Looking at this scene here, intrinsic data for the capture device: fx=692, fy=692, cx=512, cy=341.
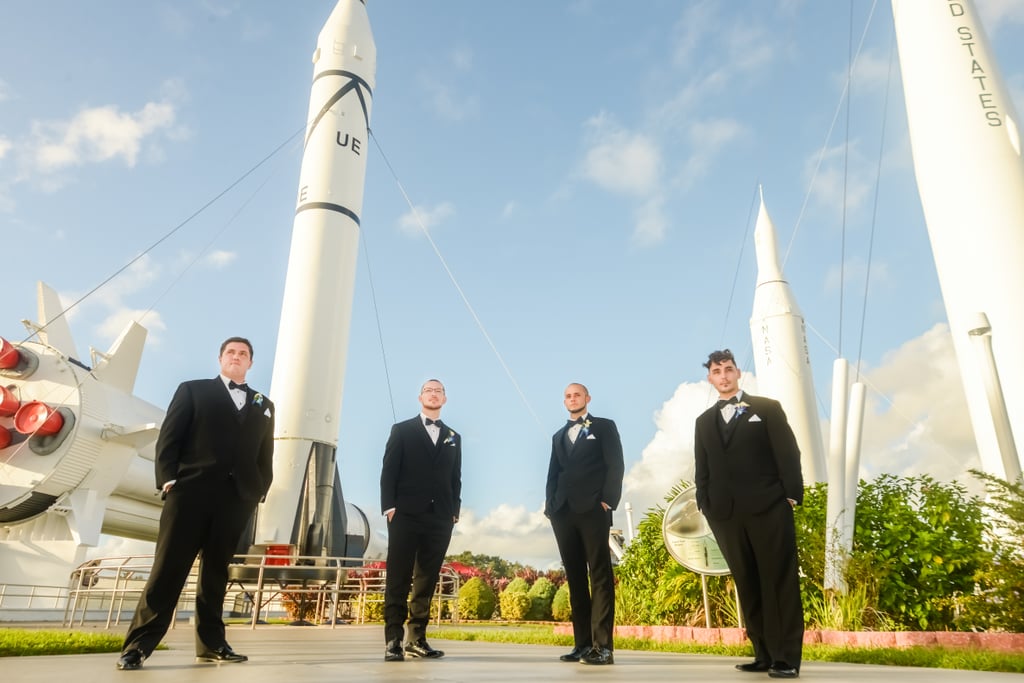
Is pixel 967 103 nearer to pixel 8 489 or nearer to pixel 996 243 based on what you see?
pixel 996 243

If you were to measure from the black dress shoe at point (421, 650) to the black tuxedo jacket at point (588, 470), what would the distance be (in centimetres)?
132

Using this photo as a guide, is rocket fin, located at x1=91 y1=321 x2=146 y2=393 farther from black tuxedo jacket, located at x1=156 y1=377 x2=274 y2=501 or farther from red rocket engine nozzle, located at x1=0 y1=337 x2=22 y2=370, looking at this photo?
black tuxedo jacket, located at x1=156 y1=377 x2=274 y2=501

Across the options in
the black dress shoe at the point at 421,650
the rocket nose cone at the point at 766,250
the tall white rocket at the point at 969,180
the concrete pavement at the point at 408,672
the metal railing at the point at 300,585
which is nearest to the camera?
the concrete pavement at the point at 408,672

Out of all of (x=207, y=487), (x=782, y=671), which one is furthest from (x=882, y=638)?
(x=207, y=487)

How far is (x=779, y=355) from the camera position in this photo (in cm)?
1909

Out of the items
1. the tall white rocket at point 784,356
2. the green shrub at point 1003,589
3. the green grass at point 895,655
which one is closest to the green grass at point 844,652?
the green grass at point 895,655

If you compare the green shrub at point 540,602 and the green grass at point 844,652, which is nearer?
the green grass at point 844,652

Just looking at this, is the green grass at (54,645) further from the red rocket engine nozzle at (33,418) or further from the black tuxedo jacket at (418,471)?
the red rocket engine nozzle at (33,418)

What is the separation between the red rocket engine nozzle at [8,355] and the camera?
16.0 metres

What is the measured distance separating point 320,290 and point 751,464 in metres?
12.8

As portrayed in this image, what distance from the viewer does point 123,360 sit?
60.6 feet

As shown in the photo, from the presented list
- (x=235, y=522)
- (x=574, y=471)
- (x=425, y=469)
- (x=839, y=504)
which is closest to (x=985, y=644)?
(x=839, y=504)

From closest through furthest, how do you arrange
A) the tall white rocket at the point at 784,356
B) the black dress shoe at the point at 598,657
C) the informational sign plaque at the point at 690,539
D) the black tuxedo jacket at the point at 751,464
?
the black tuxedo jacket at the point at 751,464
the black dress shoe at the point at 598,657
the informational sign plaque at the point at 690,539
the tall white rocket at the point at 784,356

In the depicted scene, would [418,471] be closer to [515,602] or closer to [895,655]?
[895,655]
